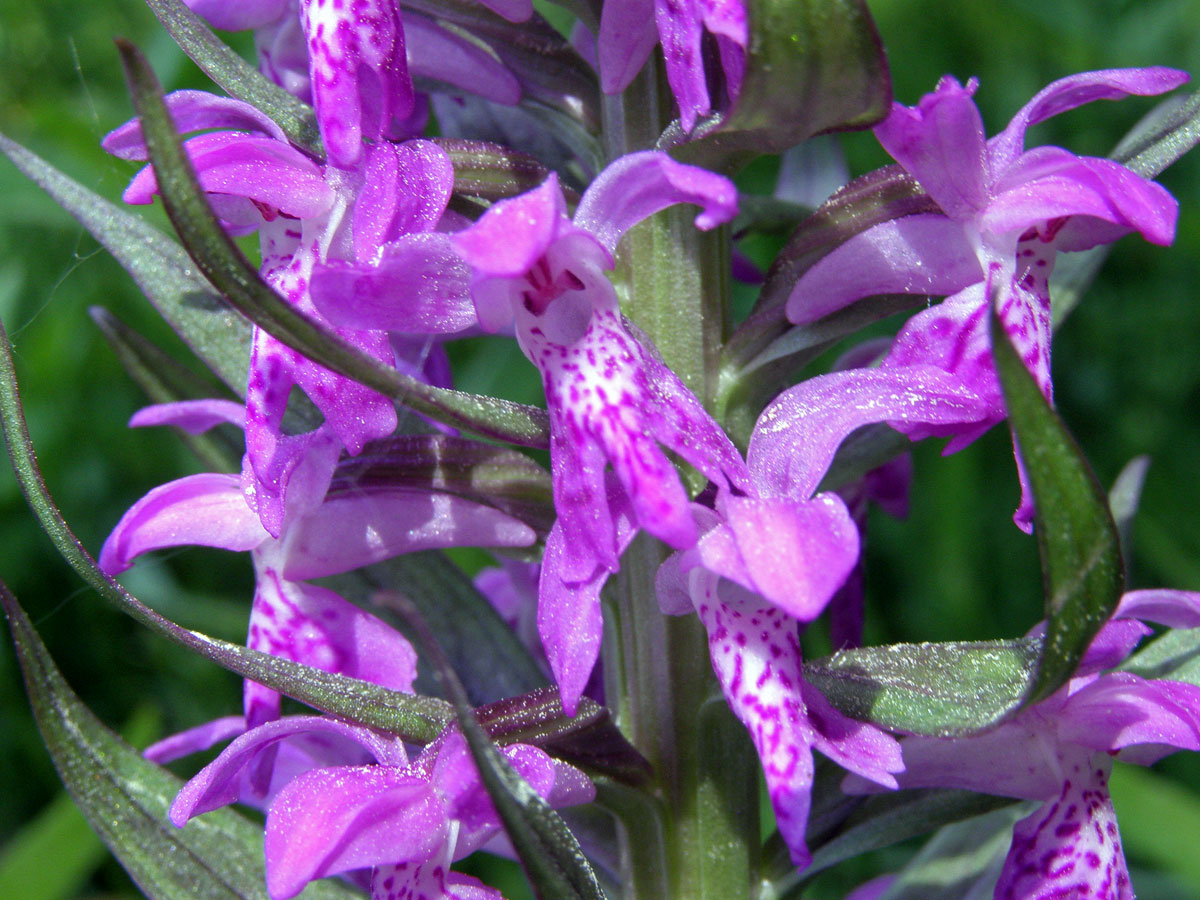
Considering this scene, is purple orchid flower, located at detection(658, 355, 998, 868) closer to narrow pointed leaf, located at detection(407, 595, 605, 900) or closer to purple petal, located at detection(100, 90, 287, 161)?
narrow pointed leaf, located at detection(407, 595, 605, 900)

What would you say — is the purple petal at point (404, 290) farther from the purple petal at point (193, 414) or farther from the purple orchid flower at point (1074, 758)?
the purple orchid flower at point (1074, 758)

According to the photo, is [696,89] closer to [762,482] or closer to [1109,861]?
[762,482]

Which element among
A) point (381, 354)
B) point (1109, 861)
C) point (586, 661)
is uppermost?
point (381, 354)

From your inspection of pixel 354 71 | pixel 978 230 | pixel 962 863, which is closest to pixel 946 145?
pixel 978 230

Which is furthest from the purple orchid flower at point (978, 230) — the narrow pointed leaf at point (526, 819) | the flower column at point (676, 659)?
the narrow pointed leaf at point (526, 819)

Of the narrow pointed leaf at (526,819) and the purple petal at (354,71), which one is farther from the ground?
the purple petal at (354,71)

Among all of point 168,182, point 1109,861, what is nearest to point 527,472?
point 168,182
